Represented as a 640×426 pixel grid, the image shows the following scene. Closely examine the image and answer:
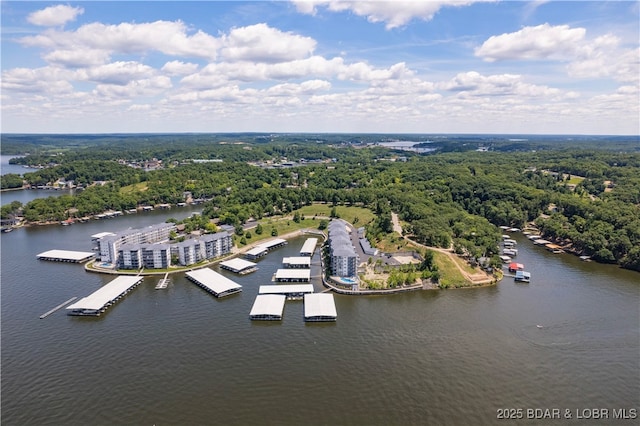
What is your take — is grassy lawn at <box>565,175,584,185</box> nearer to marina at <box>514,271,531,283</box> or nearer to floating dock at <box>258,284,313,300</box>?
marina at <box>514,271,531,283</box>

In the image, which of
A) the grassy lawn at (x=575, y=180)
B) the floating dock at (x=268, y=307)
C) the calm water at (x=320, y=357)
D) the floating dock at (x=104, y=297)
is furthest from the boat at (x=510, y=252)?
the grassy lawn at (x=575, y=180)

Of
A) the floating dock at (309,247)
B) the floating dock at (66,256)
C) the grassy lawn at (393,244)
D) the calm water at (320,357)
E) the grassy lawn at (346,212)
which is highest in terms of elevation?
the grassy lawn at (346,212)

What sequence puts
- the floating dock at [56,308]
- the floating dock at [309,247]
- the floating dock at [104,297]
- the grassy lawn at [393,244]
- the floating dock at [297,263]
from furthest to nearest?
the floating dock at [309,247] < the grassy lawn at [393,244] < the floating dock at [297,263] < the floating dock at [104,297] < the floating dock at [56,308]

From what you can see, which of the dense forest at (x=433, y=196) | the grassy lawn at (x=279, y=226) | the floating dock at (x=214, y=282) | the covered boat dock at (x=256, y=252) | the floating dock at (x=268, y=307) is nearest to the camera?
the floating dock at (x=268, y=307)

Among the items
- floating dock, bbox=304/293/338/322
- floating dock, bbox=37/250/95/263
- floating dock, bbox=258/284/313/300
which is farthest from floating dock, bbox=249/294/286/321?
floating dock, bbox=37/250/95/263

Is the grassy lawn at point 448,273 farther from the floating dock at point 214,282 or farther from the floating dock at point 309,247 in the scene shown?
the floating dock at point 214,282

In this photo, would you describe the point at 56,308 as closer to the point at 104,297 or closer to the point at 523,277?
the point at 104,297

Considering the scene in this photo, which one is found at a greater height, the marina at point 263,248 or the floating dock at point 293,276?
the marina at point 263,248
